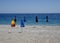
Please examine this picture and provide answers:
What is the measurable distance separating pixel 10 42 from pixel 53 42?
275cm

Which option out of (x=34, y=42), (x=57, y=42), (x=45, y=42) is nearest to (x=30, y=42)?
(x=34, y=42)

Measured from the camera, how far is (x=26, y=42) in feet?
35.8

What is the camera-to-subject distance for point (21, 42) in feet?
35.8

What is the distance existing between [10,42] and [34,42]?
1530mm

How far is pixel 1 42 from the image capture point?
10.8m

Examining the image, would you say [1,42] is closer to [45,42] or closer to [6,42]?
[6,42]

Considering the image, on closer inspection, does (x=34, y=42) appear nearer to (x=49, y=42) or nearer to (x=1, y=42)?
(x=49, y=42)

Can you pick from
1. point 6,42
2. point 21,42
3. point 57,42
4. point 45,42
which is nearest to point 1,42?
point 6,42

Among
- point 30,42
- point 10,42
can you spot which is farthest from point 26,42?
point 10,42

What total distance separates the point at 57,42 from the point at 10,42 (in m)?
3.00

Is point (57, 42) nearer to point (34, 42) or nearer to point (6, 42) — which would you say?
point (34, 42)

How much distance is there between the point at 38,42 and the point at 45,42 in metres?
0.45

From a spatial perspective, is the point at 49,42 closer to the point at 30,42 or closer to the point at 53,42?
the point at 53,42

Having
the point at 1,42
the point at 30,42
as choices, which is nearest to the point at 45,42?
the point at 30,42
